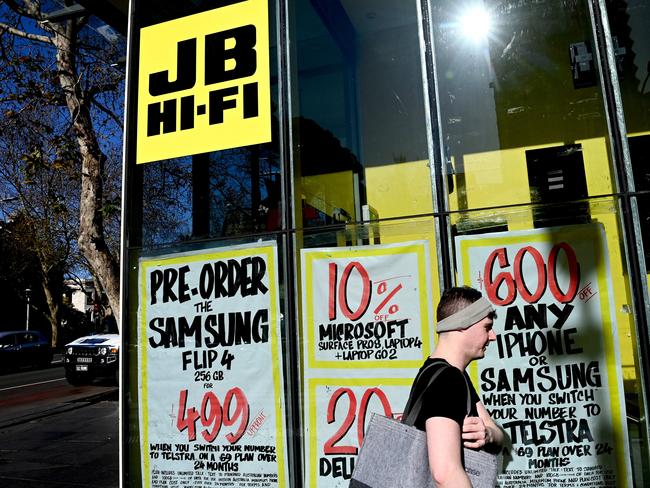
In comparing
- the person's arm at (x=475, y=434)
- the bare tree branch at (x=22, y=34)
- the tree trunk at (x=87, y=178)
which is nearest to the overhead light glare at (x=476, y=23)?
the person's arm at (x=475, y=434)

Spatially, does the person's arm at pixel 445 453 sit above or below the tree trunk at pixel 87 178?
below

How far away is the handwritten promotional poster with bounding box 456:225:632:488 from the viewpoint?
349 cm

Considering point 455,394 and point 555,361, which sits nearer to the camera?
point 455,394

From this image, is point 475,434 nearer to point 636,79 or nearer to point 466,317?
point 466,317

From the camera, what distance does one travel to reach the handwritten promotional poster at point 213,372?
13.4 feet

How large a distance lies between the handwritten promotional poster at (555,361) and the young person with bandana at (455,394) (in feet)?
5.30

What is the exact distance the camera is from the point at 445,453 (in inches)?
70.8

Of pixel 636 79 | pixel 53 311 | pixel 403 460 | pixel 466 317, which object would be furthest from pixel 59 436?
pixel 53 311

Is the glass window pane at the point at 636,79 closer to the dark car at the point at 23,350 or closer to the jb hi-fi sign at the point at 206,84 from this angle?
A: the jb hi-fi sign at the point at 206,84

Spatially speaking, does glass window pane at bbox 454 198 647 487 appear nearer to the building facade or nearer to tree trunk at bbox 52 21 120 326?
the building facade

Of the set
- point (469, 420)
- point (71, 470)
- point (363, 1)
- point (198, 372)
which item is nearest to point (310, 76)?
point (363, 1)

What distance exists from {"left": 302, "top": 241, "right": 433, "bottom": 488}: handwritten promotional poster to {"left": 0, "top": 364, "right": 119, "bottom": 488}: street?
3961mm

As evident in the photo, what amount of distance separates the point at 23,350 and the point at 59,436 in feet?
49.0

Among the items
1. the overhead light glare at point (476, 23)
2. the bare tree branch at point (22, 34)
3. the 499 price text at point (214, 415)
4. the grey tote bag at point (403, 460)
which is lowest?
the 499 price text at point (214, 415)
